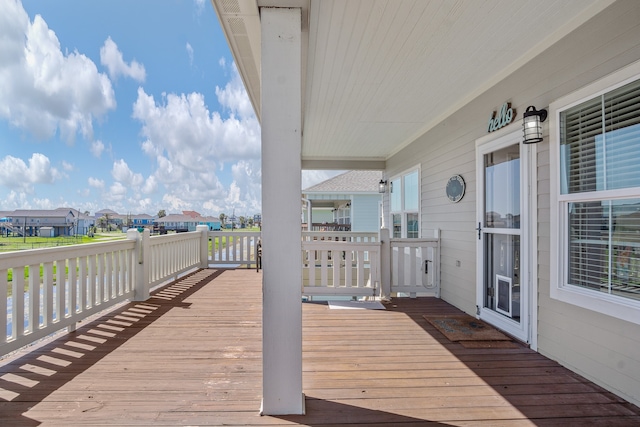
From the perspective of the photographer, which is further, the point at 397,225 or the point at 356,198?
the point at 356,198

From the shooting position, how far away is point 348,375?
226 centimetres

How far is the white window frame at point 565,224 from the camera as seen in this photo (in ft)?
6.47

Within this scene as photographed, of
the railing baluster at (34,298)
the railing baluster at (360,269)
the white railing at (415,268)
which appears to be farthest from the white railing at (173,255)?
the white railing at (415,268)

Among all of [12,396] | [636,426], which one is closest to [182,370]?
[12,396]

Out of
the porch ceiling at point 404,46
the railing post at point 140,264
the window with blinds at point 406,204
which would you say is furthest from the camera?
the window with blinds at point 406,204

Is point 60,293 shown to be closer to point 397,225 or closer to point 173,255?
point 173,255

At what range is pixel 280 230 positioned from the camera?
5.91ft

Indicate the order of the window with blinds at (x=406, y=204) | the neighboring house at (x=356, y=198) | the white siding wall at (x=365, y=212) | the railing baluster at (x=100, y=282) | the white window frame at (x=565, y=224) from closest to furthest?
the white window frame at (x=565, y=224) < the railing baluster at (x=100, y=282) < the window with blinds at (x=406, y=204) < the neighboring house at (x=356, y=198) < the white siding wall at (x=365, y=212)

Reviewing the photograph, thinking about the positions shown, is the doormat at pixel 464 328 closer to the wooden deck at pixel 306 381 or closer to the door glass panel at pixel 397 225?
the wooden deck at pixel 306 381

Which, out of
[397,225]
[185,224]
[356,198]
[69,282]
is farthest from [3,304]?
[356,198]

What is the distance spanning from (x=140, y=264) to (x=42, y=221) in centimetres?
319

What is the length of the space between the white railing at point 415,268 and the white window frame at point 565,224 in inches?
77.3

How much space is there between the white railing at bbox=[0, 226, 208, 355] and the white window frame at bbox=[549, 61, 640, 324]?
404 centimetres

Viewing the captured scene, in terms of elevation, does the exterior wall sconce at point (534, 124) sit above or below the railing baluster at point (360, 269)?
above
